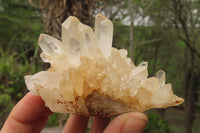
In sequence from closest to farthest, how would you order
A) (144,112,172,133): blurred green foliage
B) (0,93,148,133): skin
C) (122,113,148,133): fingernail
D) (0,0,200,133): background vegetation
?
(122,113,148,133): fingernail < (0,93,148,133): skin < (0,0,200,133): background vegetation < (144,112,172,133): blurred green foliage

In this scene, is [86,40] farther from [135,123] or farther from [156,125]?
[156,125]

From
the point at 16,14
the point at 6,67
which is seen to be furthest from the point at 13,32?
the point at 6,67

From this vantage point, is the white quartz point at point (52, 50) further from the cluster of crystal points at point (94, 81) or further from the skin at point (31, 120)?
the skin at point (31, 120)

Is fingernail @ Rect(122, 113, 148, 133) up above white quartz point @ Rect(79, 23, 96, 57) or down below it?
below

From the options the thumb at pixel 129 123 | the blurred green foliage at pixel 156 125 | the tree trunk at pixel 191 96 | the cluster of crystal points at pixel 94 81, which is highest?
the cluster of crystal points at pixel 94 81

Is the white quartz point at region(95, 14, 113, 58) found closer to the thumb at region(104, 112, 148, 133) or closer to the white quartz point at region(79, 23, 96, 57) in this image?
the white quartz point at region(79, 23, 96, 57)

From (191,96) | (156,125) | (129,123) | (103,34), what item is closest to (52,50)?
(103,34)

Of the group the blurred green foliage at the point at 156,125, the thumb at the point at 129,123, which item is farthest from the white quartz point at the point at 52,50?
the blurred green foliage at the point at 156,125

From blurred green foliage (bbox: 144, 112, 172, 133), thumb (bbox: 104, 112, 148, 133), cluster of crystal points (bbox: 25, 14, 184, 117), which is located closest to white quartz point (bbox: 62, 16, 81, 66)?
cluster of crystal points (bbox: 25, 14, 184, 117)
